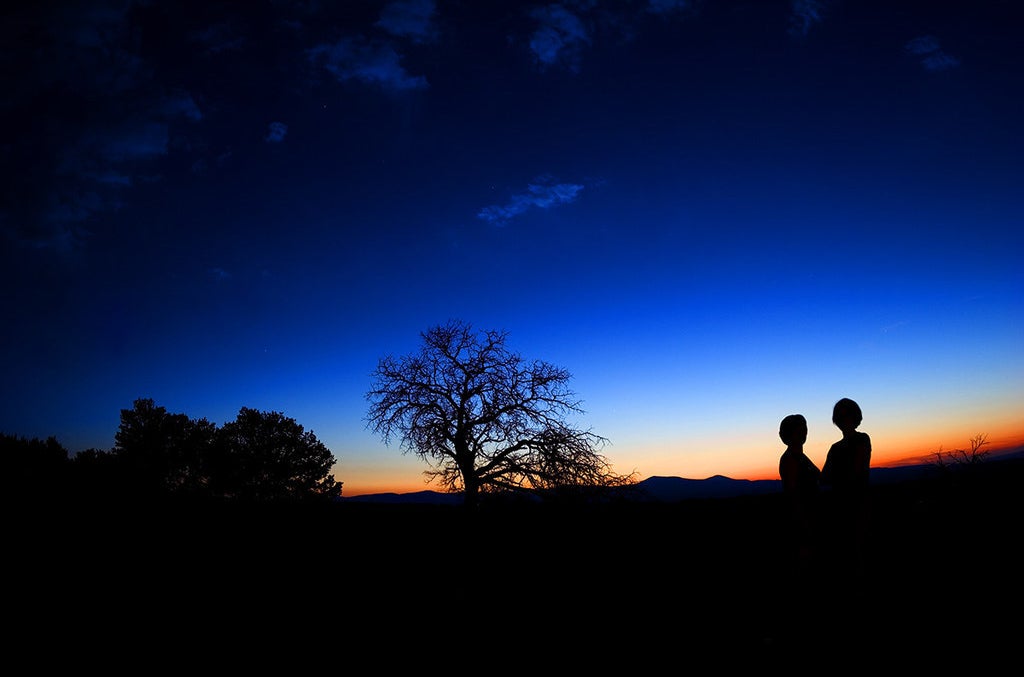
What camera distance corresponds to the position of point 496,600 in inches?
231

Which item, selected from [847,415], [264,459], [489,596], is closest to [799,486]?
[847,415]

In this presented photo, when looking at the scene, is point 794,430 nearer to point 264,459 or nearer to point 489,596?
point 489,596

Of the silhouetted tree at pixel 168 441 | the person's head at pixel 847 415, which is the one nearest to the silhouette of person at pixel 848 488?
the person's head at pixel 847 415

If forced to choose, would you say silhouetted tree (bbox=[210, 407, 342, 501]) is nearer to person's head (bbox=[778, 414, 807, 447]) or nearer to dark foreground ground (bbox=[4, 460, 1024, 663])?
dark foreground ground (bbox=[4, 460, 1024, 663])

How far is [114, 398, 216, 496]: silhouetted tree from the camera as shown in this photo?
36.9 m

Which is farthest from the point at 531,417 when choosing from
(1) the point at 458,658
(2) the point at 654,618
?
(1) the point at 458,658

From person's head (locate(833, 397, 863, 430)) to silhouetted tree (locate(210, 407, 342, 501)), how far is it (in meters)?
40.7

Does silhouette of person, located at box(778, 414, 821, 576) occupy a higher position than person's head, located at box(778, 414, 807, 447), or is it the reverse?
person's head, located at box(778, 414, 807, 447)

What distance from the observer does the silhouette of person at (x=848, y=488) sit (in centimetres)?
438

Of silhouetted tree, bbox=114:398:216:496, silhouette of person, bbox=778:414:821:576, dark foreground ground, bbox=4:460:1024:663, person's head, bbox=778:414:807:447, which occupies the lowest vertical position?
dark foreground ground, bbox=4:460:1024:663

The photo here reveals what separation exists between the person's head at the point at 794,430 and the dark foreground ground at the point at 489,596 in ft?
3.77

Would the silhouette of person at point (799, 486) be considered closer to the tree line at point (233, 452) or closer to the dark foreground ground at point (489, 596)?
the dark foreground ground at point (489, 596)

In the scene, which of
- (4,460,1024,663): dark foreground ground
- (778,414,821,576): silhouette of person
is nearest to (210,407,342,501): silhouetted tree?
(4,460,1024,663): dark foreground ground

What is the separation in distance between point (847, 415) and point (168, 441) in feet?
152
